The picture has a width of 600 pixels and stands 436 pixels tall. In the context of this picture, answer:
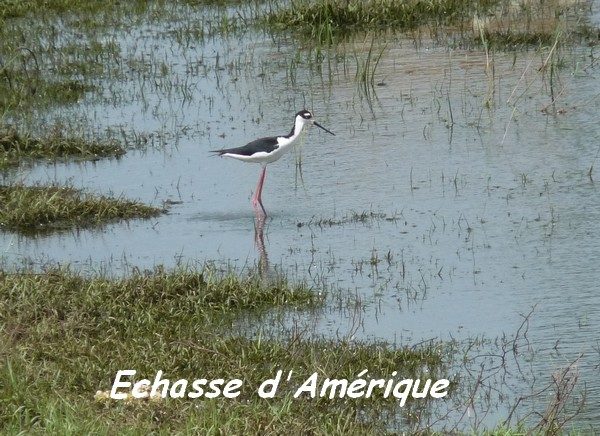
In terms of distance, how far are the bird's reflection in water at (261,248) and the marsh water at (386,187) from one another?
0.03m

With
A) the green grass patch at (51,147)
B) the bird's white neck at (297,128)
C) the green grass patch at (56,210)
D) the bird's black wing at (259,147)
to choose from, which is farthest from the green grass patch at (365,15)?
the green grass patch at (56,210)

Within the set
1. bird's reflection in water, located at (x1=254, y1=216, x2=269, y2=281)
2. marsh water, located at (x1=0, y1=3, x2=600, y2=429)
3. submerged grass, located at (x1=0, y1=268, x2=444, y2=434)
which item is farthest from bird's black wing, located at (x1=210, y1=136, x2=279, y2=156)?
submerged grass, located at (x1=0, y1=268, x2=444, y2=434)

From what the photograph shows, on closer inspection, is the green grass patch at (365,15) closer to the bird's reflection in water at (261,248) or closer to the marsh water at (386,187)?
the marsh water at (386,187)

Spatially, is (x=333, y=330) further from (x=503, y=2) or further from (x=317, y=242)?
(x=503, y=2)

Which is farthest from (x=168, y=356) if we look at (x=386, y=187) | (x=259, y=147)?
(x=386, y=187)

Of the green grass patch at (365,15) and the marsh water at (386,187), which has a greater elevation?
the green grass patch at (365,15)

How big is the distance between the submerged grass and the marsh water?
365 mm

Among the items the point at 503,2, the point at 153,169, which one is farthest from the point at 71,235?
the point at 503,2

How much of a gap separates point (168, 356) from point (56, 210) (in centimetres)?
376

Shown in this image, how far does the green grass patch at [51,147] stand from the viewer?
519 inches

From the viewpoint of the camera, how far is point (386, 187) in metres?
11.8

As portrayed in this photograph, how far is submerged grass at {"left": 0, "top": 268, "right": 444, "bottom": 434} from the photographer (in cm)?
667

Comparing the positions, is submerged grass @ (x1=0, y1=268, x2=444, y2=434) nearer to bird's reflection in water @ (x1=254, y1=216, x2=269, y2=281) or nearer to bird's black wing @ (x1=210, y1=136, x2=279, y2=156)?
bird's reflection in water @ (x1=254, y1=216, x2=269, y2=281)

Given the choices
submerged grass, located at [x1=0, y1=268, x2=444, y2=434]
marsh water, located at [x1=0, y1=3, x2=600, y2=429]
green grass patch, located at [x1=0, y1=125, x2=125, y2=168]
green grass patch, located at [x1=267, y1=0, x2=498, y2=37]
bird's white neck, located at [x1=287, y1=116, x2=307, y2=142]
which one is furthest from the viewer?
green grass patch, located at [x1=267, y1=0, x2=498, y2=37]
